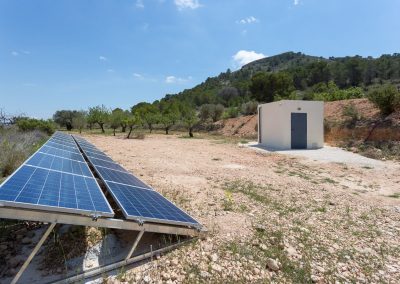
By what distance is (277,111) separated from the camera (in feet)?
55.3

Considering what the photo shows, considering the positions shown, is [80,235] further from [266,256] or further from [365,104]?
[365,104]

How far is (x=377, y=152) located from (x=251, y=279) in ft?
40.6

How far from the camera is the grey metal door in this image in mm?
16234

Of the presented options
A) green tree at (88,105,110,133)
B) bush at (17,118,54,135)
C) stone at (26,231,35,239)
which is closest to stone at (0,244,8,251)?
stone at (26,231,35,239)

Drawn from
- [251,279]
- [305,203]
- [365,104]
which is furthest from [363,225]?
[365,104]

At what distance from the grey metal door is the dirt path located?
6.79 m

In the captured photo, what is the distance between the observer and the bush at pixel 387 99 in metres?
15.5

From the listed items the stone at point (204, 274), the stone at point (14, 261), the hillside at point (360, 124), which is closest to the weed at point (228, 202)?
the stone at point (204, 274)

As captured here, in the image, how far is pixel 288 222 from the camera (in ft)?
15.9

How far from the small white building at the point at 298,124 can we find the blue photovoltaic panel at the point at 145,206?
13015 mm

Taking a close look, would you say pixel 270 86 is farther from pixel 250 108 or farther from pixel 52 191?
pixel 52 191

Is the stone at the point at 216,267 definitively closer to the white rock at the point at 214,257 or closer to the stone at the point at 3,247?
the white rock at the point at 214,257

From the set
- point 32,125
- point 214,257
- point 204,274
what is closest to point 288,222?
point 214,257

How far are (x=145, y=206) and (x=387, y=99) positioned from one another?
55.5 ft
